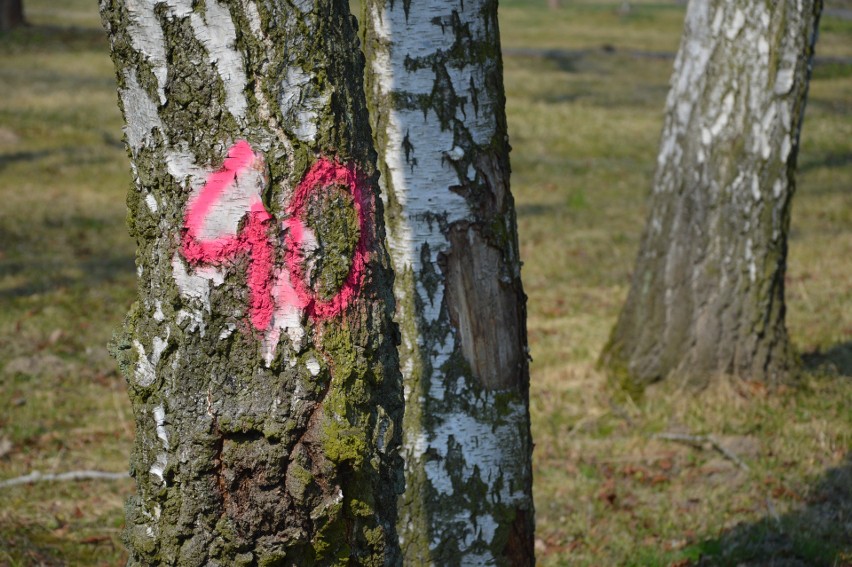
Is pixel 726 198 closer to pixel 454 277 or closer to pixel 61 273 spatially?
pixel 454 277

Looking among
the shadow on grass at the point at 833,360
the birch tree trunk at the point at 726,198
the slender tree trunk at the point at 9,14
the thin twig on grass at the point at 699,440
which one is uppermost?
the slender tree trunk at the point at 9,14

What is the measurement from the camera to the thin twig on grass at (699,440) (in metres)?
4.67

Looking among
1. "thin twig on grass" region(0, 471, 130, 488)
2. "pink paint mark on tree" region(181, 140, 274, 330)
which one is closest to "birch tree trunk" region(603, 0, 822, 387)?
"thin twig on grass" region(0, 471, 130, 488)

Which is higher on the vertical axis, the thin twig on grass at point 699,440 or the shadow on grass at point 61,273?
the shadow on grass at point 61,273

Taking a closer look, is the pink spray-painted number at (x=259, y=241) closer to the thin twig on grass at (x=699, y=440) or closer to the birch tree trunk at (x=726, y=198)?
the thin twig on grass at (x=699, y=440)

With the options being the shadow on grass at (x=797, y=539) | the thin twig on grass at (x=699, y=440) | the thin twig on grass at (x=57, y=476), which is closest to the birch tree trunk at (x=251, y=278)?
the shadow on grass at (x=797, y=539)

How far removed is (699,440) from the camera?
4844 millimetres

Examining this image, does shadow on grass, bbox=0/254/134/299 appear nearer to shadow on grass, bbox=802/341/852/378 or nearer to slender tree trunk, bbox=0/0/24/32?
shadow on grass, bbox=802/341/852/378

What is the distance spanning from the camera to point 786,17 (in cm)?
483

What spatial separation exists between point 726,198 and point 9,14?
26288 mm

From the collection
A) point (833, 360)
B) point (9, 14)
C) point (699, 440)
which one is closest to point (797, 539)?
point (699, 440)

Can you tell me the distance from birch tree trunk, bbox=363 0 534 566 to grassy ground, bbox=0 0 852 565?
3.66 feet

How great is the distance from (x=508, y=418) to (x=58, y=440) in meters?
3.19

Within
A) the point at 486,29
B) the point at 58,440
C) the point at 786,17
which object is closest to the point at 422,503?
the point at 486,29
